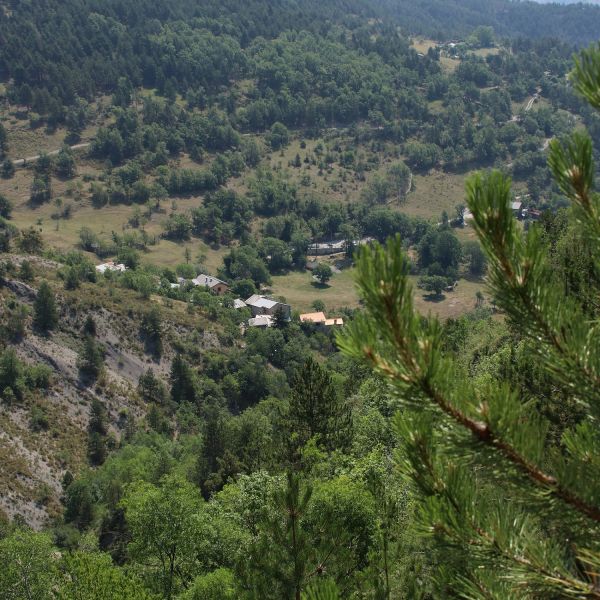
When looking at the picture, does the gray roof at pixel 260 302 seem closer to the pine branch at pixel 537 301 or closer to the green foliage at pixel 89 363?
the green foliage at pixel 89 363

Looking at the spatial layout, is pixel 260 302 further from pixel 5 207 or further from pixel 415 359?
pixel 415 359

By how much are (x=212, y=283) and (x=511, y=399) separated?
91254mm

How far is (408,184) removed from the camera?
472ft

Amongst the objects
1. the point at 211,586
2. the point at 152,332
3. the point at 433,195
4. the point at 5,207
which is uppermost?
the point at 211,586

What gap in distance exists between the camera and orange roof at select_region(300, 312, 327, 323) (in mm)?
85812

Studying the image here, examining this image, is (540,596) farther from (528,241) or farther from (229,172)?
(229,172)

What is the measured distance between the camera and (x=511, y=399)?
3625 millimetres

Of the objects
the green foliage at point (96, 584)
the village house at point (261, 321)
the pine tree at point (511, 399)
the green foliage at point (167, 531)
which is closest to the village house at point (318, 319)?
the village house at point (261, 321)

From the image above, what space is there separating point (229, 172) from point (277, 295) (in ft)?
154

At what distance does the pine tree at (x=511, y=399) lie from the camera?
354 cm

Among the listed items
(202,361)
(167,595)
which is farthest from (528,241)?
(202,361)

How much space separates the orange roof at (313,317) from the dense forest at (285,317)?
1.84ft

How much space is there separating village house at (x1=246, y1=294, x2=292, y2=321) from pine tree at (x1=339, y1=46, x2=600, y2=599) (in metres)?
80.3

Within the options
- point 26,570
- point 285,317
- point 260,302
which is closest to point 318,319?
point 285,317
